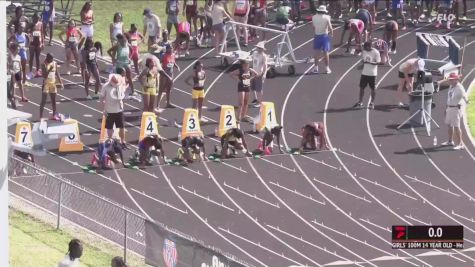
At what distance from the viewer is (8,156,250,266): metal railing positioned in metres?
25.2

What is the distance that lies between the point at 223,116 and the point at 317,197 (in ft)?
13.4

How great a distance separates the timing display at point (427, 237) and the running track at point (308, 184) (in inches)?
8.9


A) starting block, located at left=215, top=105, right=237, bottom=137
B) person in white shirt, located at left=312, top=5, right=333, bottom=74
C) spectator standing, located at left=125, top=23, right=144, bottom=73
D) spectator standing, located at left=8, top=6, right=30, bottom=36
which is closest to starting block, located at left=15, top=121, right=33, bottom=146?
starting block, located at left=215, top=105, right=237, bottom=137

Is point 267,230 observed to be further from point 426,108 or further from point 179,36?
point 179,36

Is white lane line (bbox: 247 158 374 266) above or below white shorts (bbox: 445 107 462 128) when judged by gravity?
below

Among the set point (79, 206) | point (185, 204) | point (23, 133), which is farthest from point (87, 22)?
point (79, 206)

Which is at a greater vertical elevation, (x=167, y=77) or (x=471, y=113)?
(x=167, y=77)

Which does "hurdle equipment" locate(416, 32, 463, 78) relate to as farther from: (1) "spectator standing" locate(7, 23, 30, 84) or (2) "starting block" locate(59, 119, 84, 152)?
(2) "starting block" locate(59, 119, 84, 152)

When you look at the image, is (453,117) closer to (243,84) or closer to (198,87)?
(243,84)

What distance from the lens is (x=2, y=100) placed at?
17984 mm

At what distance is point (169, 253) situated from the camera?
24219mm

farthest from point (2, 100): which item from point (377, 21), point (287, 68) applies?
point (377, 21)

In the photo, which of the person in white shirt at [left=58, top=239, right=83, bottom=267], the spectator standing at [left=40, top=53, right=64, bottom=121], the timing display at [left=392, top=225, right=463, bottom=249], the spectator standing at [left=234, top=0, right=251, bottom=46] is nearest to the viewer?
the person in white shirt at [left=58, top=239, right=83, bottom=267]

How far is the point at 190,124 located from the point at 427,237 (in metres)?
6.62
